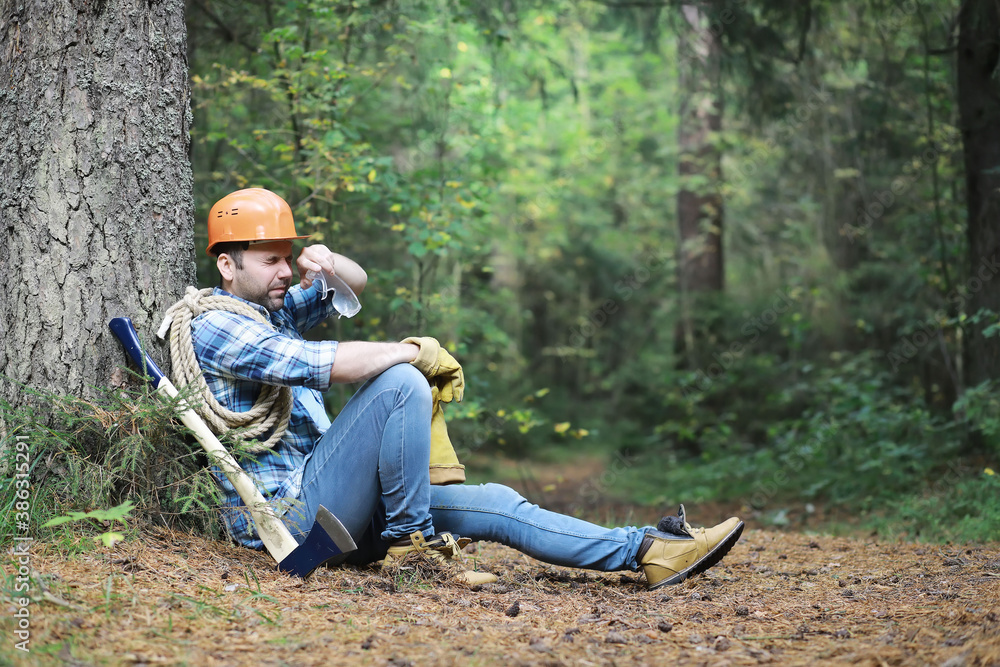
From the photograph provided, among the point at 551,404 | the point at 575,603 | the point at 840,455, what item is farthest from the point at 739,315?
the point at 575,603

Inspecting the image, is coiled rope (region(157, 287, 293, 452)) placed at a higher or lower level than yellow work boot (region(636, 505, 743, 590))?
higher

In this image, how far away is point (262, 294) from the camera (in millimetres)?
3102

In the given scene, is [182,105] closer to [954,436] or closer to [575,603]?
[575,603]

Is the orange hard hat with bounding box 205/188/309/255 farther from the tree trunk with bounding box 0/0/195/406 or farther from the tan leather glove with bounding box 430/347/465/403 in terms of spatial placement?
the tan leather glove with bounding box 430/347/465/403

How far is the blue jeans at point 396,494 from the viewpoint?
2.90 metres

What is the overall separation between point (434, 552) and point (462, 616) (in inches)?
18.4

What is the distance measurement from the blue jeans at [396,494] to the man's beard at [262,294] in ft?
1.70

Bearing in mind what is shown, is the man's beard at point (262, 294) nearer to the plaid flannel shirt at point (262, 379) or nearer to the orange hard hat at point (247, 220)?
the plaid flannel shirt at point (262, 379)

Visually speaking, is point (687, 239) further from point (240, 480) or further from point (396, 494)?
point (240, 480)

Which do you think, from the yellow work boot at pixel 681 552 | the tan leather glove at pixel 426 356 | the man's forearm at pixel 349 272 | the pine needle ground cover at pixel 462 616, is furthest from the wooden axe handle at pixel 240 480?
the yellow work boot at pixel 681 552

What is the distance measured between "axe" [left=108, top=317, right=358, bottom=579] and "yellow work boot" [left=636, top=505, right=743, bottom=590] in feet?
3.81

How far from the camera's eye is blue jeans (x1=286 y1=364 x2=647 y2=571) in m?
2.90

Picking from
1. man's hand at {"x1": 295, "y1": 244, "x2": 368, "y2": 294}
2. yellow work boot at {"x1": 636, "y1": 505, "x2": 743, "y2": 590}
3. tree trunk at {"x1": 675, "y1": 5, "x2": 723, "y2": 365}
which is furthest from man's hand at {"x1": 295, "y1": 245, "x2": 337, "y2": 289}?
tree trunk at {"x1": 675, "y1": 5, "x2": 723, "y2": 365}

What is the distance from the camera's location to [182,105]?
3217 mm
